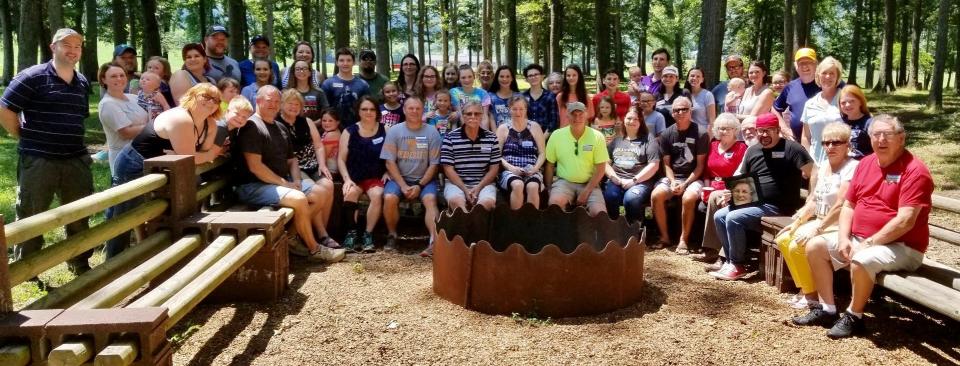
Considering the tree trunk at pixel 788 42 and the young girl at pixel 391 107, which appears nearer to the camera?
the young girl at pixel 391 107

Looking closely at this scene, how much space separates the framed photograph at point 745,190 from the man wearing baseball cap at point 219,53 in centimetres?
547

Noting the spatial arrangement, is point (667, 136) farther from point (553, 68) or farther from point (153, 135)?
point (553, 68)

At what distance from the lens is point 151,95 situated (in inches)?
265

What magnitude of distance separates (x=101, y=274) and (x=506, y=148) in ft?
13.9

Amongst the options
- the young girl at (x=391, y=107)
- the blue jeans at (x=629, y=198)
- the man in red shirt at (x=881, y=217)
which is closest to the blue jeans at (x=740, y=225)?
the blue jeans at (x=629, y=198)

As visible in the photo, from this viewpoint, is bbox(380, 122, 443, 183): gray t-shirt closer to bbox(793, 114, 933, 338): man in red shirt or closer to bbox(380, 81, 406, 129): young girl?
bbox(380, 81, 406, 129): young girl

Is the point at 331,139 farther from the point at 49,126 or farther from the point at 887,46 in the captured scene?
the point at 887,46

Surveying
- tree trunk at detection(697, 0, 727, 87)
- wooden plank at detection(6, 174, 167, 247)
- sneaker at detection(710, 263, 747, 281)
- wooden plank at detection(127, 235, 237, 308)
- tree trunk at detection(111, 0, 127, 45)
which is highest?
tree trunk at detection(111, 0, 127, 45)

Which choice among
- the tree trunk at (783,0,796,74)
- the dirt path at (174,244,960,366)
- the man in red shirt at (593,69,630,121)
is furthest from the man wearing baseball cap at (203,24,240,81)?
the tree trunk at (783,0,796,74)

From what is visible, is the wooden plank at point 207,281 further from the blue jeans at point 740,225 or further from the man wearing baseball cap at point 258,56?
the blue jeans at point 740,225

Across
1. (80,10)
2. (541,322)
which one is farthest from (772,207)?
(80,10)

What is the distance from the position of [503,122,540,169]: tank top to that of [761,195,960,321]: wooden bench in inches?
97.7

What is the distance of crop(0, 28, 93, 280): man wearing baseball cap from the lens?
5094mm

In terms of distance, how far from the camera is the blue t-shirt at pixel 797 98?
6.98 metres
